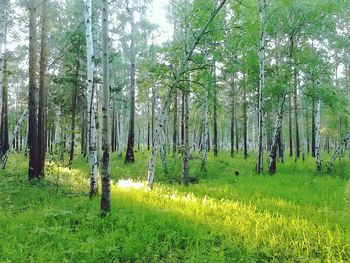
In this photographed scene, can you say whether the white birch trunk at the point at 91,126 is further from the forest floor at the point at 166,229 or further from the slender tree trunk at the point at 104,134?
the slender tree trunk at the point at 104,134

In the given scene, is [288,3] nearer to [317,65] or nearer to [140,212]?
[317,65]

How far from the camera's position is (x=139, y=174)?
15.9 m

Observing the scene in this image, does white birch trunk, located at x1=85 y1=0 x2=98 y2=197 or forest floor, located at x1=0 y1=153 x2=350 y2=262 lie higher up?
white birch trunk, located at x1=85 y1=0 x2=98 y2=197

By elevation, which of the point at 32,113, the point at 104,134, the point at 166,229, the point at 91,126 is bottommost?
the point at 166,229

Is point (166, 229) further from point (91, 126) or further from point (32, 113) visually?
point (32, 113)

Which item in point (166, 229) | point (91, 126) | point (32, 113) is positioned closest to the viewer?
point (166, 229)

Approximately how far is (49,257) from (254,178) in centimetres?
1076

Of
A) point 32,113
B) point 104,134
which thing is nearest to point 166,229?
point 104,134

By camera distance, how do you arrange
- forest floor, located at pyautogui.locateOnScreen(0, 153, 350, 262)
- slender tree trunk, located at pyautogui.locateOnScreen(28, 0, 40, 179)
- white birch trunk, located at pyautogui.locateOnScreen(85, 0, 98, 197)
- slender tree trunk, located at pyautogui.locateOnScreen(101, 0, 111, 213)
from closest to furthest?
1. forest floor, located at pyautogui.locateOnScreen(0, 153, 350, 262)
2. slender tree trunk, located at pyautogui.locateOnScreen(101, 0, 111, 213)
3. white birch trunk, located at pyautogui.locateOnScreen(85, 0, 98, 197)
4. slender tree trunk, located at pyautogui.locateOnScreen(28, 0, 40, 179)

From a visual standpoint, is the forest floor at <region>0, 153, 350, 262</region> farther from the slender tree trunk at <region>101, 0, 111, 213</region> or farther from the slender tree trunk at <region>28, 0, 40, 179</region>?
the slender tree trunk at <region>28, 0, 40, 179</region>

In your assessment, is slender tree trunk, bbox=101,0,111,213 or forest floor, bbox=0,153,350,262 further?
slender tree trunk, bbox=101,0,111,213

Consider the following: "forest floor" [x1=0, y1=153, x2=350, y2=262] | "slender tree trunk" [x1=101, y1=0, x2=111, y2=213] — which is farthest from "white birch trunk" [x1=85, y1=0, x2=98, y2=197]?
"slender tree trunk" [x1=101, y1=0, x2=111, y2=213]

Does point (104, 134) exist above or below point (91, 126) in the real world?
below

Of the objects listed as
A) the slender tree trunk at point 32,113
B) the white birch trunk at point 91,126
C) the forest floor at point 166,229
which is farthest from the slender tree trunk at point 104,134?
the slender tree trunk at point 32,113
